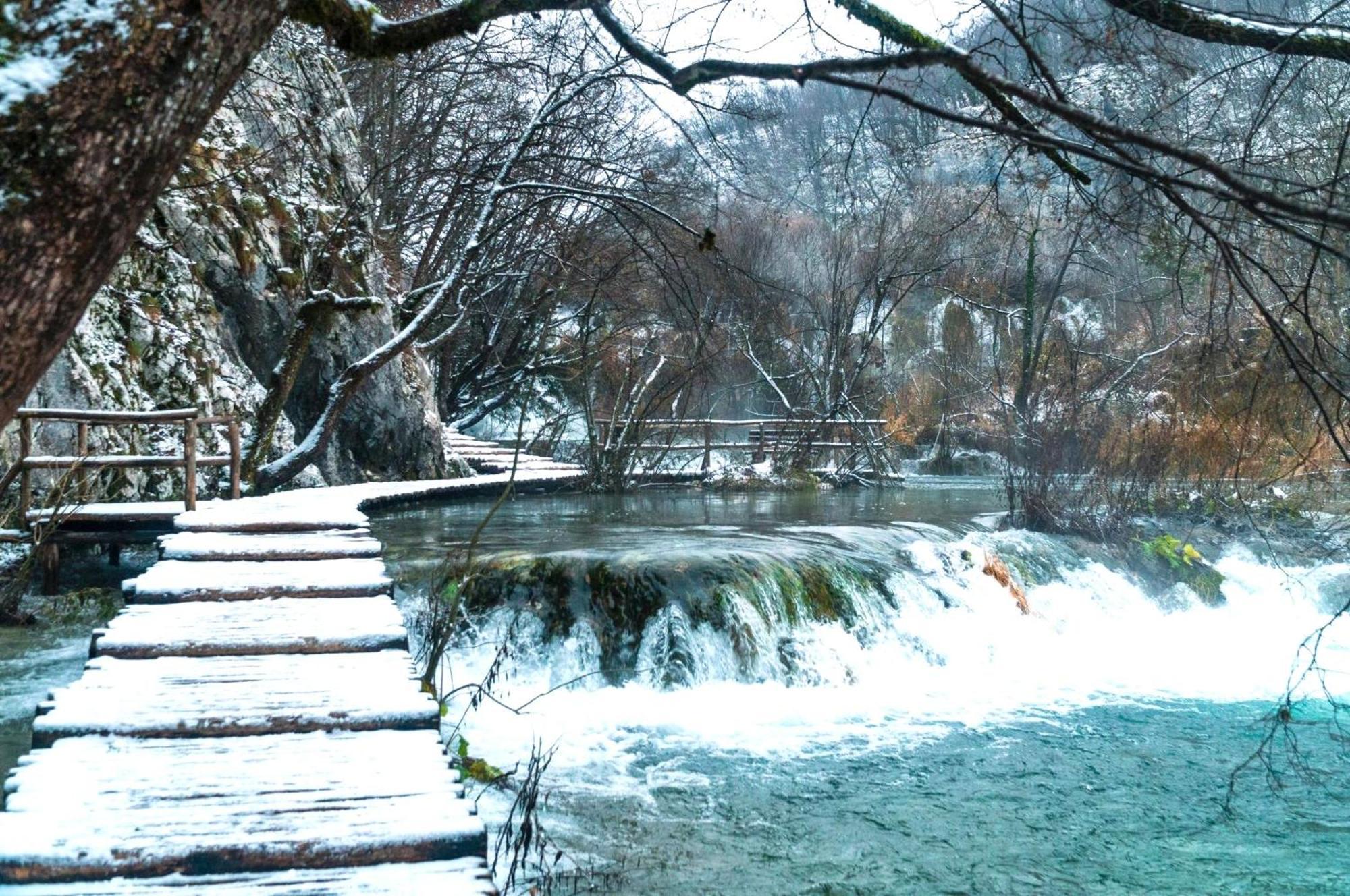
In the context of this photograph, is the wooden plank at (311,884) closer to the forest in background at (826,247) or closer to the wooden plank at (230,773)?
the wooden plank at (230,773)

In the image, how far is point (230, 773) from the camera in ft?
11.3

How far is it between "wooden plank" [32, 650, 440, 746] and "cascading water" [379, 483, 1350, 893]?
4.77 ft

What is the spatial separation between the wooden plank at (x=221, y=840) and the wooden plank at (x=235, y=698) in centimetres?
71

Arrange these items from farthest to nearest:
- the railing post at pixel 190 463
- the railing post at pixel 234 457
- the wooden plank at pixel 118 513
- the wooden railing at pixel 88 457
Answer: the railing post at pixel 234 457 → the wooden plank at pixel 118 513 → the railing post at pixel 190 463 → the wooden railing at pixel 88 457

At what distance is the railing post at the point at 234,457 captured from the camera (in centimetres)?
930

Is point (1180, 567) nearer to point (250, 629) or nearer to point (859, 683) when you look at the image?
point (859, 683)

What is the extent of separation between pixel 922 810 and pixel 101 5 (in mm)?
5464

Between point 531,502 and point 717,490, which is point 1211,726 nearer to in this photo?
point 531,502

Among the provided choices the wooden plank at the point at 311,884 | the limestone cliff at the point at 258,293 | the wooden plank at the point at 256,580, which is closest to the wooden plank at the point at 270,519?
the wooden plank at the point at 256,580

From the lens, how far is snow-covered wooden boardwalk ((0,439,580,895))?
2.84m

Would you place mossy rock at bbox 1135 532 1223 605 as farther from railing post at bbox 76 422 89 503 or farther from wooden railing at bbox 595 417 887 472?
railing post at bbox 76 422 89 503

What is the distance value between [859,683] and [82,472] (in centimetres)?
654

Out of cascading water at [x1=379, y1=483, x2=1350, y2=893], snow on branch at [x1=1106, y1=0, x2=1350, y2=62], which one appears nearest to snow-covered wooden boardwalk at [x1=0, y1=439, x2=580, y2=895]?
cascading water at [x1=379, y1=483, x2=1350, y2=893]

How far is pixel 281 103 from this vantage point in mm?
14469
